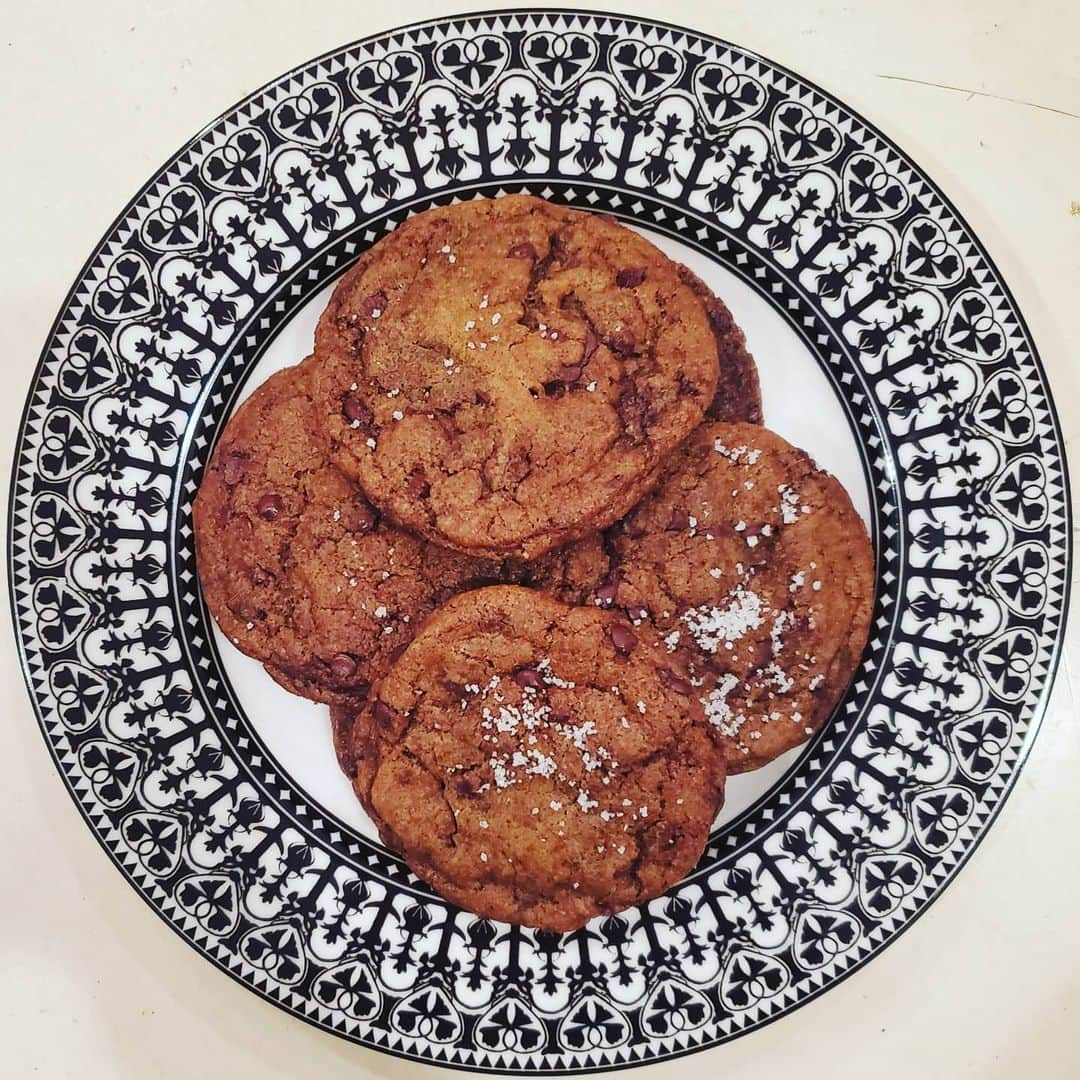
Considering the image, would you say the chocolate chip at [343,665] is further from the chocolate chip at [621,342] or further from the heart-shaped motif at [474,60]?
the heart-shaped motif at [474,60]

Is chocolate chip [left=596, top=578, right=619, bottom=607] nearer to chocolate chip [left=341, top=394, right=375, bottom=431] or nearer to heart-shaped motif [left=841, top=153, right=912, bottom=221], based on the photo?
chocolate chip [left=341, top=394, right=375, bottom=431]

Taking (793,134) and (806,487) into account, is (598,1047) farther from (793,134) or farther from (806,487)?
(793,134)

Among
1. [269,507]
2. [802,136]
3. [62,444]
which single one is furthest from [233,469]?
[802,136]

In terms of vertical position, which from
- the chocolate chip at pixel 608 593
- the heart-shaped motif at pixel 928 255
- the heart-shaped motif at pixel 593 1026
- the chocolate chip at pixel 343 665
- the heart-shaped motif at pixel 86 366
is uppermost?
the heart-shaped motif at pixel 928 255

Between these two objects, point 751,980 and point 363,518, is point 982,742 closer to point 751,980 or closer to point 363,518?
point 751,980

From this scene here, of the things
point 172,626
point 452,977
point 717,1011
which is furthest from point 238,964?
point 717,1011

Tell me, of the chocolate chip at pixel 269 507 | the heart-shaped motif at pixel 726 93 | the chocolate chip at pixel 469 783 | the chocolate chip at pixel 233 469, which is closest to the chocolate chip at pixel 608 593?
the chocolate chip at pixel 469 783
